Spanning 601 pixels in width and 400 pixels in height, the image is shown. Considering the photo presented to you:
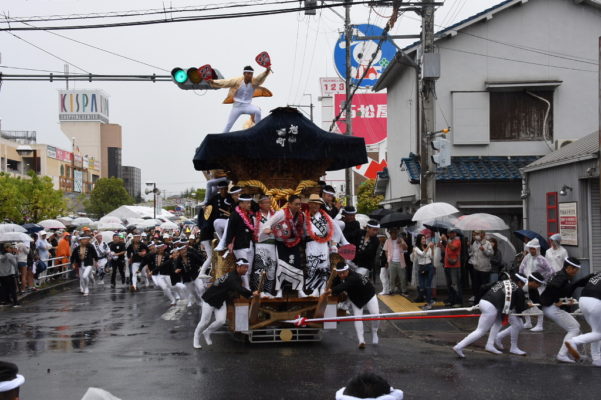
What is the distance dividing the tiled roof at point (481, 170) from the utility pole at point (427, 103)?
370 centimetres

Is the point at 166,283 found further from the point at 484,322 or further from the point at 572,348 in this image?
the point at 572,348

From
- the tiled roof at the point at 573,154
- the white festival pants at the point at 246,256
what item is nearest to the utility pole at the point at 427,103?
the tiled roof at the point at 573,154

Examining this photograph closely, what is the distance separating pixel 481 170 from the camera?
20.2 meters

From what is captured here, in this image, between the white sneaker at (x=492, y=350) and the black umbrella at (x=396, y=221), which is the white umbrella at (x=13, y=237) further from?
the white sneaker at (x=492, y=350)

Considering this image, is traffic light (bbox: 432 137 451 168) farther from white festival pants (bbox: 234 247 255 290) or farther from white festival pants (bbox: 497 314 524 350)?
white festival pants (bbox: 234 247 255 290)

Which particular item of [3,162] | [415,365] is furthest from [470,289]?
[3,162]

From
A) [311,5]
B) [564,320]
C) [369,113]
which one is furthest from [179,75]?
[369,113]

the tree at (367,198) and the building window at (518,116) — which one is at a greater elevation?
the building window at (518,116)

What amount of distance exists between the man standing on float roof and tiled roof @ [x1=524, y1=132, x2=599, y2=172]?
6916mm

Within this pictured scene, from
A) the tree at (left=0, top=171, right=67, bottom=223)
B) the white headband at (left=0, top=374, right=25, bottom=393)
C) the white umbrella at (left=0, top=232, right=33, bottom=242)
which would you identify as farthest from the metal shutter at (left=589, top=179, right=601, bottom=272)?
the tree at (left=0, top=171, right=67, bottom=223)

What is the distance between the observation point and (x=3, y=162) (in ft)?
195

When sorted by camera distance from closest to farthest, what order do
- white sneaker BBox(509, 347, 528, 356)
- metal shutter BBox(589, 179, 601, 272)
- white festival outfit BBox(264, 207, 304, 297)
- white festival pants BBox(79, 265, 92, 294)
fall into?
white sneaker BBox(509, 347, 528, 356) < white festival outfit BBox(264, 207, 304, 297) < metal shutter BBox(589, 179, 601, 272) < white festival pants BBox(79, 265, 92, 294)

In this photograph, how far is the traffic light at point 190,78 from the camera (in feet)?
47.6

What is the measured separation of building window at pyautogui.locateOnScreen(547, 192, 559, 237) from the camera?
15.9m
